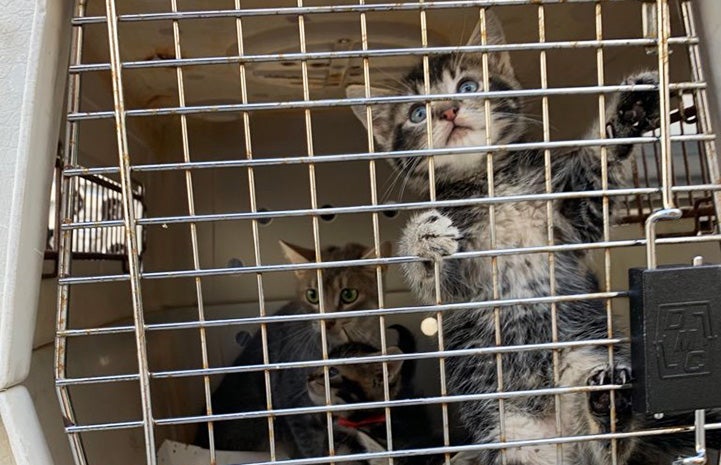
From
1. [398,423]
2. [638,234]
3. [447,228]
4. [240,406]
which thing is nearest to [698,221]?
[638,234]

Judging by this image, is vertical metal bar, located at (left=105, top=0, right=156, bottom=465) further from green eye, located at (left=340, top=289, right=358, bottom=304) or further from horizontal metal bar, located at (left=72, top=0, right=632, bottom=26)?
green eye, located at (left=340, top=289, right=358, bottom=304)

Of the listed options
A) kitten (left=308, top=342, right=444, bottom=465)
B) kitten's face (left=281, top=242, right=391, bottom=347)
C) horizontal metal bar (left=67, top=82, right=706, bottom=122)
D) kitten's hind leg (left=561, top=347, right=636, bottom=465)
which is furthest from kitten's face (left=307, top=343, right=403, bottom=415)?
horizontal metal bar (left=67, top=82, right=706, bottom=122)

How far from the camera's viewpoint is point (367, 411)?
1.00 metres

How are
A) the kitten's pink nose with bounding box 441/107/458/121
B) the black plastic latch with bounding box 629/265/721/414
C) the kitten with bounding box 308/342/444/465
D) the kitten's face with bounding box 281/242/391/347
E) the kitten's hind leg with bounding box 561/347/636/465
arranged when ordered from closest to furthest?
the black plastic latch with bounding box 629/265/721/414, the kitten's hind leg with bounding box 561/347/636/465, the kitten's pink nose with bounding box 441/107/458/121, the kitten with bounding box 308/342/444/465, the kitten's face with bounding box 281/242/391/347

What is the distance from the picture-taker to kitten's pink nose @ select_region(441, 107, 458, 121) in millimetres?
837

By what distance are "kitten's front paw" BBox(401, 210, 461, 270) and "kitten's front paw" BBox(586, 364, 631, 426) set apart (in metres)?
0.22

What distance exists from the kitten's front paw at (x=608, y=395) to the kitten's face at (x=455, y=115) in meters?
0.35

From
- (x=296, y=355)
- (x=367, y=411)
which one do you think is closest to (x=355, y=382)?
(x=367, y=411)

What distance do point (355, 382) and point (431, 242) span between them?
49 centimetres

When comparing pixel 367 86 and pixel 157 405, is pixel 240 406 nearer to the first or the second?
pixel 157 405

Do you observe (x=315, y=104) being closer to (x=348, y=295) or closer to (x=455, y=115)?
(x=455, y=115)

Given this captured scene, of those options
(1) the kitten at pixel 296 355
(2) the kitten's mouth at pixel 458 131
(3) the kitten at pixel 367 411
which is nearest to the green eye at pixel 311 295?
(1) the kitten at pixel 296 355

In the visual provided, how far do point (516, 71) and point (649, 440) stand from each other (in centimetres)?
67

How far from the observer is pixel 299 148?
1.31 meters
